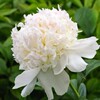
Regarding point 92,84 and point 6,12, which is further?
point 6,12

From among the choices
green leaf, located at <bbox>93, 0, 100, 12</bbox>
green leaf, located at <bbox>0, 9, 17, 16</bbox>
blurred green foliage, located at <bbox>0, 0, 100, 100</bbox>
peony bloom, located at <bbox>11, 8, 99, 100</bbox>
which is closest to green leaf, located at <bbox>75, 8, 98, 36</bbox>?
blurred green foliage, located at <bbox>0, 0, 100, 100</bbox>

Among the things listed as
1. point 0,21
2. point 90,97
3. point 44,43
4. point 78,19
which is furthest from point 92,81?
point 0,21

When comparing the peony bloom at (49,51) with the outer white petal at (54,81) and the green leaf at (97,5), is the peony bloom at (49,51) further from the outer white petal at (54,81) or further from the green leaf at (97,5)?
the green leaf at (97,5)

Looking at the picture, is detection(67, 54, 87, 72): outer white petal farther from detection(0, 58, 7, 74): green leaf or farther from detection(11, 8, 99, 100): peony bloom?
detection(0, 58, 7, 74): green leaf

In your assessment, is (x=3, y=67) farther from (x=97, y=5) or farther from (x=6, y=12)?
(x=97, y=5)

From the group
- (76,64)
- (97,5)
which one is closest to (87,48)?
(76,64)

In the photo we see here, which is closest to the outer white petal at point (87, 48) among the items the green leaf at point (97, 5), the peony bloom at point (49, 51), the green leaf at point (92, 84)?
the peony bloom at point (49, 51)
